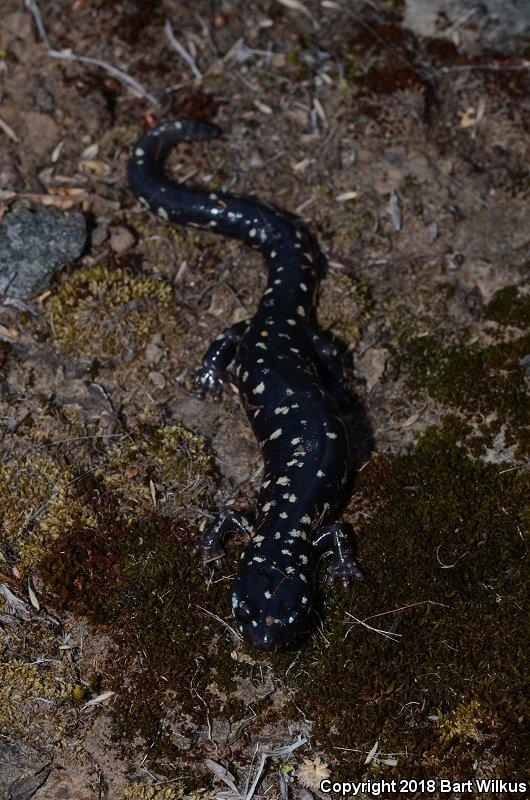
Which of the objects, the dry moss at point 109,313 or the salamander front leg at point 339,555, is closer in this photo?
the salamander front leg at point 339,555

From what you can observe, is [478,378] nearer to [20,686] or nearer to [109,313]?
[109,313]

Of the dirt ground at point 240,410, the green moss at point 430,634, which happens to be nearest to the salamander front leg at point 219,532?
the dirt ground at point 240,410

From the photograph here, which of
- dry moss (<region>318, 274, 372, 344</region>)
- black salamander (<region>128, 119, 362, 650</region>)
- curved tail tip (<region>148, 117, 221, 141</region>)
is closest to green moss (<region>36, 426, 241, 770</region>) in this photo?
black salamander (<region>128, 119, 362, 650</region>)

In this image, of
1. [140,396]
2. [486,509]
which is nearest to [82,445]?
[140,396]

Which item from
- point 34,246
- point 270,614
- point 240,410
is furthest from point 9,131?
point 270,614

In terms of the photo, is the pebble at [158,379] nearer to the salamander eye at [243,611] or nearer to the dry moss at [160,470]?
the dry moss at [160,470]
